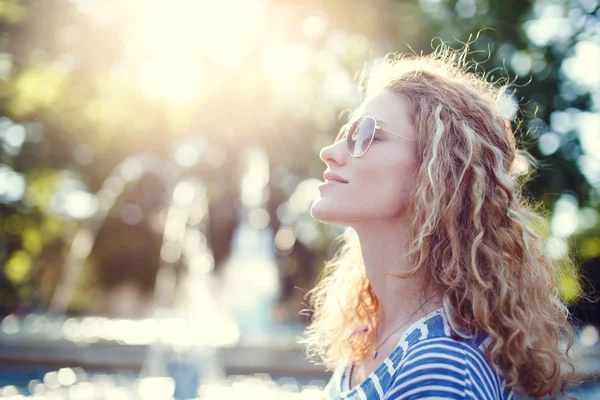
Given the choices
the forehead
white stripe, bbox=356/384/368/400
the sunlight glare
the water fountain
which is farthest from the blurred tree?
white stripe, bbox=356/384/368/400

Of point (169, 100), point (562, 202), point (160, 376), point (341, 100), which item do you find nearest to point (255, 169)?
point (169, 100)

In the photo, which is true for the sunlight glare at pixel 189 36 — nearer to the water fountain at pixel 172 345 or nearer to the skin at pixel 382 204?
the water fountain at pixel 172 345

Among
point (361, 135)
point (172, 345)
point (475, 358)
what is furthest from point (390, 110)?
point (172, 345)

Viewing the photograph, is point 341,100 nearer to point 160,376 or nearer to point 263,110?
point 263,110

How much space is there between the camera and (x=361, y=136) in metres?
2.16

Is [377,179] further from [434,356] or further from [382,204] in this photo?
[434,356]

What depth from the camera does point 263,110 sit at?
14484 millimetres

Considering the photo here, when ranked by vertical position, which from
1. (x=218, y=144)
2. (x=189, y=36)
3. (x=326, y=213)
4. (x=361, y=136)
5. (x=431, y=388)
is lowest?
(x=431, y=388)

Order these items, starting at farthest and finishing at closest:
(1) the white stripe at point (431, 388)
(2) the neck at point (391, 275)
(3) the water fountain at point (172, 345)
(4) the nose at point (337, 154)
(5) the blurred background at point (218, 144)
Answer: (5) the blurred background at point (218, 144), (3) the water fountain at point (172, 345), (4) the nose at point (337, 154), (2) the neck at point (391, 275), (1) the white stripe at point (431, 388)

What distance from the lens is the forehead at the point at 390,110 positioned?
216 cm

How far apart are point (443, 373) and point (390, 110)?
3.41 ft

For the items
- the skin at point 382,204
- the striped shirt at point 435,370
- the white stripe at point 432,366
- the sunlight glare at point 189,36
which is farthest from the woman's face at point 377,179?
the sunlight glare at point 189,36

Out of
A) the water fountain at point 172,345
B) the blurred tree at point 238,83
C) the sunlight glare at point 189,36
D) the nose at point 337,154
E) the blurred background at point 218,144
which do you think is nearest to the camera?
the nose at point 337,154

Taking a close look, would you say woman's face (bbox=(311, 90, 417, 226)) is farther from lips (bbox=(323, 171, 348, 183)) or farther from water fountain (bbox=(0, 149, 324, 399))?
water fountain (bbox=(0, 149, 324, 399))
